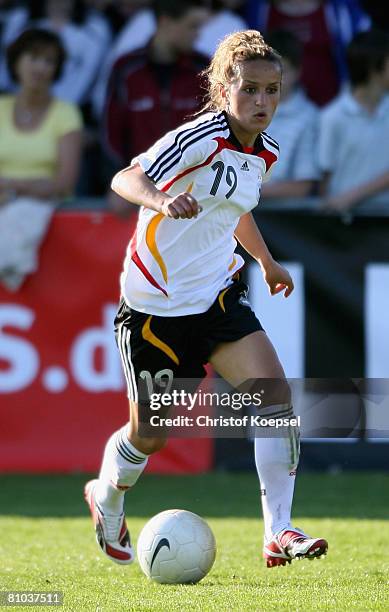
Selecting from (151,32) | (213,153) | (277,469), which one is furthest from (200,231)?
(151,32)

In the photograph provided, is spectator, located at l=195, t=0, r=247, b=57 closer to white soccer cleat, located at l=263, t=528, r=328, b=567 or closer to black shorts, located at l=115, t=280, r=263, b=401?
black shorts, located at l=115, t=280, r=263, b=401

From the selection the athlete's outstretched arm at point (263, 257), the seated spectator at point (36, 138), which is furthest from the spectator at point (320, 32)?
the athlete's outstretched arm at point (263, 257)

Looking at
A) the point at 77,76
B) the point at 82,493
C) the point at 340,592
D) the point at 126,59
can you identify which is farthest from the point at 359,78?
the point at 340,592

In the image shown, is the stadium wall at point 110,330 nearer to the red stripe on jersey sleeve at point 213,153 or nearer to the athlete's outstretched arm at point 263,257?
the athlete's outstretched arm at point 263,257

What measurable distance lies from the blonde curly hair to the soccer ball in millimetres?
1823

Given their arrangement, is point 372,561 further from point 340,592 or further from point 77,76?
point 77,76

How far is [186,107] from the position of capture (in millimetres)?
9078

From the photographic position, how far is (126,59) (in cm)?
919

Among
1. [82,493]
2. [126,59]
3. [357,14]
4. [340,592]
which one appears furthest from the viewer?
[357,14]

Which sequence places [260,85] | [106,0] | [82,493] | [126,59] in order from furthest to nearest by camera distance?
[106,0] → [126,59] → [82,493] → [260,85]

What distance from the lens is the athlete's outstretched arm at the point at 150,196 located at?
450cm

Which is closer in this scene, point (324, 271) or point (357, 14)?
point (324, 271)

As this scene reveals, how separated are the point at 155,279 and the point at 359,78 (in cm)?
392

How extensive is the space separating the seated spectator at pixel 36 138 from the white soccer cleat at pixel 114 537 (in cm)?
334
